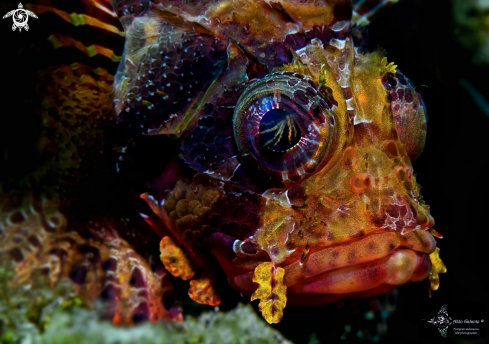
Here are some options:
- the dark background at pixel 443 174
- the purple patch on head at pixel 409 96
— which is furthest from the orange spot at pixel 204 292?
the purple patch on head at pixel 409 96

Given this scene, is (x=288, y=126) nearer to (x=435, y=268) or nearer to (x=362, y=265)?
(x=362, y=265)

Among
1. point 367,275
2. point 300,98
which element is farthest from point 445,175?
point 300,98

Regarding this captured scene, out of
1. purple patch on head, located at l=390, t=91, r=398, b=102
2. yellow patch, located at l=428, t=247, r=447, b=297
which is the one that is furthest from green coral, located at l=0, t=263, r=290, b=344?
purple patch on head, located at l=390, t=91, r=398, b=102

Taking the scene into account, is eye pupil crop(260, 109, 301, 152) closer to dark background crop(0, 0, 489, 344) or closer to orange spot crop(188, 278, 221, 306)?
orange spot crop(188, 278, 221, 306)

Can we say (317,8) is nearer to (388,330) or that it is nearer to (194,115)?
(194,115)

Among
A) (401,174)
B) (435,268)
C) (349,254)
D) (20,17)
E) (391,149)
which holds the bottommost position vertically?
(435,268)
